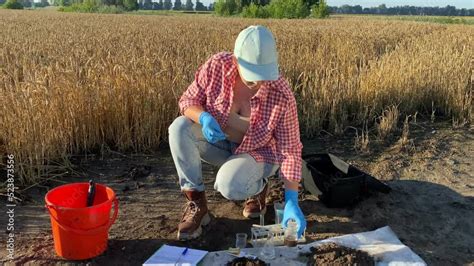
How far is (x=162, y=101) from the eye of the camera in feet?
13.4

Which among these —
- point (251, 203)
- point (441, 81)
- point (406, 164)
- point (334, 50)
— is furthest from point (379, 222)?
point (334, 50)

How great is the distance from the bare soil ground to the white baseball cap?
104 cm

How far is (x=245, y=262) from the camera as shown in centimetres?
240

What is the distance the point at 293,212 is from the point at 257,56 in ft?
2.84

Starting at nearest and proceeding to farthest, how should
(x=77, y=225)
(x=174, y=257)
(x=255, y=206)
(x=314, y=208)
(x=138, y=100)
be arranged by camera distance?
1. (x=77, y=225)
2. (x=174, y=257)
3. (x=255, y=206)
4. (x=314, y=208)
5. (x=138, y=100)

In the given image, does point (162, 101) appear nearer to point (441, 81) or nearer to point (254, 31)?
point (254, 31)

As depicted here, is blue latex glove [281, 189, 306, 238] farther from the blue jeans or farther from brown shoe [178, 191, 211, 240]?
brown shoe [178, 191, 211, 240]

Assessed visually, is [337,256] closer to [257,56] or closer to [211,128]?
[211,128]

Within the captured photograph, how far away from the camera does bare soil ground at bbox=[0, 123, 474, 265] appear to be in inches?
105

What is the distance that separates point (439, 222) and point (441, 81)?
9.40 ft

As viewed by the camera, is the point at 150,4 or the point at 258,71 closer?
the point at 258,71

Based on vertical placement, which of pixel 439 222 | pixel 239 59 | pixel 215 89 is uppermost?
pixel 239 59

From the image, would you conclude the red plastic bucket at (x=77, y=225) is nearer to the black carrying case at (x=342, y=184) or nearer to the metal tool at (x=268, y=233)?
the metal tool at (x=268, y=233)

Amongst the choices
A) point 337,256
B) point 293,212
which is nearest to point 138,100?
point 293,212
